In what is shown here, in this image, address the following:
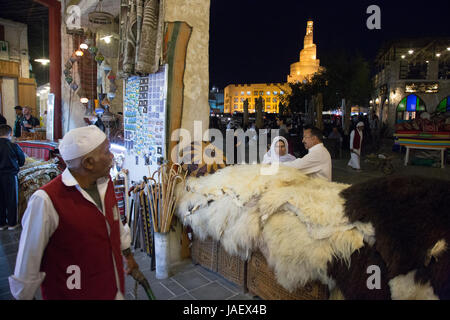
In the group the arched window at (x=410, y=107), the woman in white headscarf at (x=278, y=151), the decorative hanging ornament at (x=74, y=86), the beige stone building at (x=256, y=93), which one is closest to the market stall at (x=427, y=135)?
the woman in white headscarf at (x=278, y=151)

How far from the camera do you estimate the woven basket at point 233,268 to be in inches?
120

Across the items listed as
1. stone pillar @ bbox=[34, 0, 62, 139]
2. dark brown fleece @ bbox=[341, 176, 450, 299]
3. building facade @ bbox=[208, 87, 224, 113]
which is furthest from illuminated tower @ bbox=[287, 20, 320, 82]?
dark brown fleece @ bbox=[341, 176, 450, 299]

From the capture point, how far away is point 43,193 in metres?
1.44

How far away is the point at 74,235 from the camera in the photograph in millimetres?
1483


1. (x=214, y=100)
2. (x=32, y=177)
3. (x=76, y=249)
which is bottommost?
(x=32, y=177)

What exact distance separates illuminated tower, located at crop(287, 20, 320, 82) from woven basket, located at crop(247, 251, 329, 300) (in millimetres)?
63186

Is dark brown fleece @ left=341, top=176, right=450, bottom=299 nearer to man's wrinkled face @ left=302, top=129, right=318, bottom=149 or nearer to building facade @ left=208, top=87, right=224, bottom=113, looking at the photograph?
man's wrinkled face @ left=302, top=129, right=318, bottom=149

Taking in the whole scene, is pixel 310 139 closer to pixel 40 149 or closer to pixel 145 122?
pixel 145 122

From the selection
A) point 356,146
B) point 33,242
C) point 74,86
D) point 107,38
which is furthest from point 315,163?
point 74,86

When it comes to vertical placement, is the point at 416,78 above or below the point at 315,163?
above

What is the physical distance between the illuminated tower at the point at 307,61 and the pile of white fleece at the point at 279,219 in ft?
206

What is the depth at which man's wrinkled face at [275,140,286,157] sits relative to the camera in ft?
13.8

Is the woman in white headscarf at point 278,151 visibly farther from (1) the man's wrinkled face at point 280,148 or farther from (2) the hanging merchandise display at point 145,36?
(2) the hanging merchandise display at point 145,36

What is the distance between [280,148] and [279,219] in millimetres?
1865
